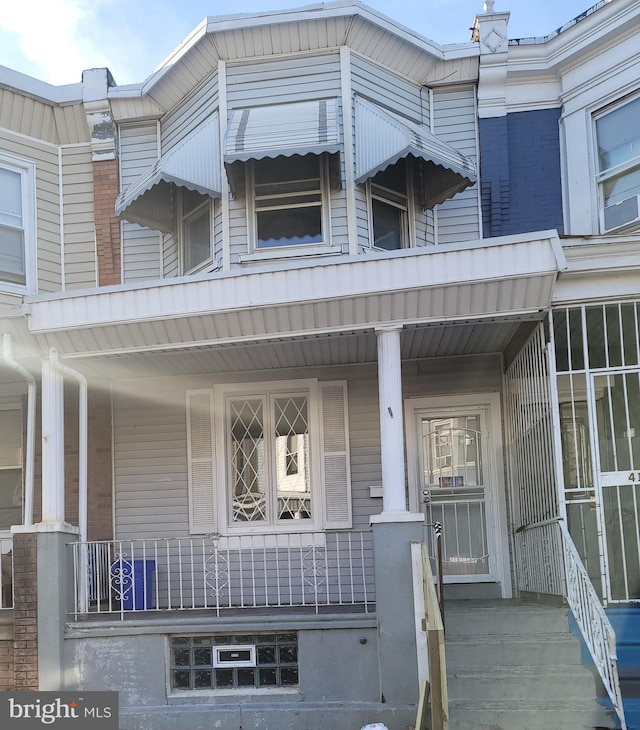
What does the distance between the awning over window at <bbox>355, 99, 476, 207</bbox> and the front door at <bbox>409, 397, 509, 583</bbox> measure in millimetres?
2420

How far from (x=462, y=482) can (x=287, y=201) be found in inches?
144

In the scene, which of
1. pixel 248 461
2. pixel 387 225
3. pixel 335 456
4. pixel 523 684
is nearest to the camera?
pixel 523 684

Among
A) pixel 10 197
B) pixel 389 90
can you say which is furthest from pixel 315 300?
pixel 10 197

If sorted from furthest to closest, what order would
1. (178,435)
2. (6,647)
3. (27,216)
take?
(27,216) → (178,435) → (6,647)

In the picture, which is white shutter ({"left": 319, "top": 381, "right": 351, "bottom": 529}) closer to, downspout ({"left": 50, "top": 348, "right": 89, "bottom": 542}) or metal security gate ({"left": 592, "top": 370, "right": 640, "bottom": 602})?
downspout ({"left": 50, "top": 348, "right": 89, "bottom": 542})

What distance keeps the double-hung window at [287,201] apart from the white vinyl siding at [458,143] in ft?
4.92

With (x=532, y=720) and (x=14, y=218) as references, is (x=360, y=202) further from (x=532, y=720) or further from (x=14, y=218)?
(x=532, y=720)

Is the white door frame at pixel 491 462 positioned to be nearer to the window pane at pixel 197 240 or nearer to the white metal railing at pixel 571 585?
the white metal railing at pixel 571 585

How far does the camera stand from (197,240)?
10406 millimetres

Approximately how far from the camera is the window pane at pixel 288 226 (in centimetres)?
973

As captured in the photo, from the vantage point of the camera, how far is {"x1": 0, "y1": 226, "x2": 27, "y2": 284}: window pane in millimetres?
10500

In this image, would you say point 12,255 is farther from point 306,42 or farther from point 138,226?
point 306,42

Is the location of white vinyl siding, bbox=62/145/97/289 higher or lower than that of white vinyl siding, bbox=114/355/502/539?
higher

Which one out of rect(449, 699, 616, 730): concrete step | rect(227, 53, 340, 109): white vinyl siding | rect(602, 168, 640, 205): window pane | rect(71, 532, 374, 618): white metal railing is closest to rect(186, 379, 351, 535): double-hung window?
rect(71, 532, 374, 618): white metal railing
